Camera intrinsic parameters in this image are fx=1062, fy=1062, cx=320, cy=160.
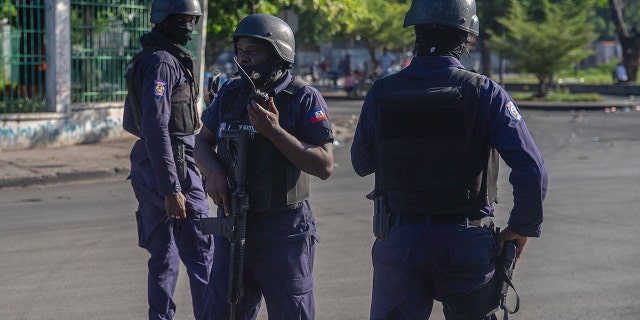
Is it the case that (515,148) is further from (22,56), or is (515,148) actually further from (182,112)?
(22,56)

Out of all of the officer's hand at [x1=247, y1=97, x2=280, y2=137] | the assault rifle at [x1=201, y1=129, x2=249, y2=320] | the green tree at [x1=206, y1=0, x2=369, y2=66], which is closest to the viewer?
the officer's hand at [x1=247, y1=97, x2=280, y2=137]

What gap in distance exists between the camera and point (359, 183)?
1225 cm

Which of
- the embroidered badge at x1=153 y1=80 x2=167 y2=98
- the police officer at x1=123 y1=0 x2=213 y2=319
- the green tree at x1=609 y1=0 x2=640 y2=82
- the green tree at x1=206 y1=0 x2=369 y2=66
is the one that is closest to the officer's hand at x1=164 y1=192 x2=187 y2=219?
the police officer at x1=123 y1=0 x2=213 y2=319

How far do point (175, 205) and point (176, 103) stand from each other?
1.78 ft

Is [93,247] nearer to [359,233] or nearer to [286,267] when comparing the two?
[359,233]

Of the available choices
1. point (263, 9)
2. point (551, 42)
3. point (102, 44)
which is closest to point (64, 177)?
point (102, 44)

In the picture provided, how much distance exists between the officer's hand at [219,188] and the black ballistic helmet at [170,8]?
4.13 ft

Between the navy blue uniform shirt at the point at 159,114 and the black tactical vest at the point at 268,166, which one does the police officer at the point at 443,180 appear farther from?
the navy blue uniform shirt at the point at 159,114

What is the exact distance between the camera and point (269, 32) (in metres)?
4.23

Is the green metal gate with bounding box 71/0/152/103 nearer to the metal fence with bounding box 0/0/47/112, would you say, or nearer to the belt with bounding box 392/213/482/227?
the metal fence with bounding box 0/0/47/112

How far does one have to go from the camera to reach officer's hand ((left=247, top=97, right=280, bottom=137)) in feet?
13.2

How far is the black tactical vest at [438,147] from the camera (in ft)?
12.5

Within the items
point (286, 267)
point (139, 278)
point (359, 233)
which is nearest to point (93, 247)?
point (139, 278)

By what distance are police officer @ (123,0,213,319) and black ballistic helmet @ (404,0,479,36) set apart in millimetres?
1631
